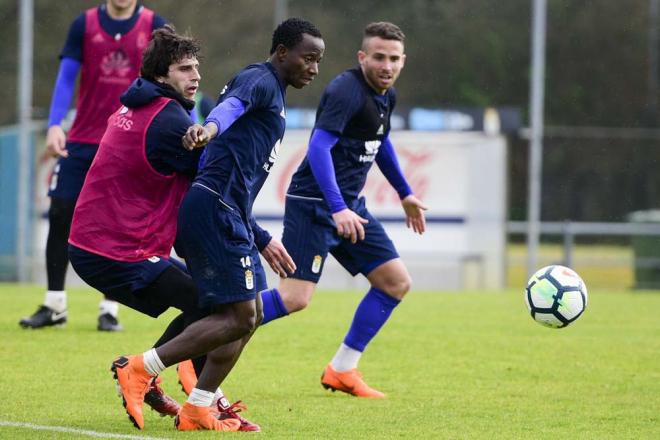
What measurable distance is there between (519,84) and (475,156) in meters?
9.20

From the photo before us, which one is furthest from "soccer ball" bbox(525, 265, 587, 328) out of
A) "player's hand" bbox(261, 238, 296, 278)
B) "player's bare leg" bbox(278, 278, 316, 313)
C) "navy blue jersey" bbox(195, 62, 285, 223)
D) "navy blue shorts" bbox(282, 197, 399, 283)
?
"navy blue jersey" bbox(195, 62, 285, 223)

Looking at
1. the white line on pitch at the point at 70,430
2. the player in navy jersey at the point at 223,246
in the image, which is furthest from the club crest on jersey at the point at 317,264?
the white line on pitch at the point at 70,430

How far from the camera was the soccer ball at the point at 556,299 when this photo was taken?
726 centimetres

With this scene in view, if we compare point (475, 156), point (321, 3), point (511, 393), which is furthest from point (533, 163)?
point (511, 393)

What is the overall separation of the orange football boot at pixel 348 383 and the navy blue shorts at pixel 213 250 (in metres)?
1.69

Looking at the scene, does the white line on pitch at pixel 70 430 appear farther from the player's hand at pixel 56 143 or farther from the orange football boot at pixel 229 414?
the player's hand at pixel 56 143

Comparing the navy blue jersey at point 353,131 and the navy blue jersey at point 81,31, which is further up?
the navy blue jersey at point 81,31

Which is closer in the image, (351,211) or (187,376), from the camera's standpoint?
(187,376)

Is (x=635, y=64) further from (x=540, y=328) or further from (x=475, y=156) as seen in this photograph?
(x=540, y=328)

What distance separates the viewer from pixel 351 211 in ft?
23.7

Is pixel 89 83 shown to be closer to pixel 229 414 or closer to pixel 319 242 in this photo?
pixel 319 242

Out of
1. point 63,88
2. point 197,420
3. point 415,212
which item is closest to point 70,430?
point 197,420

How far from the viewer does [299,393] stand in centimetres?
725

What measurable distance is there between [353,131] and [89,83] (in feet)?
8.79
